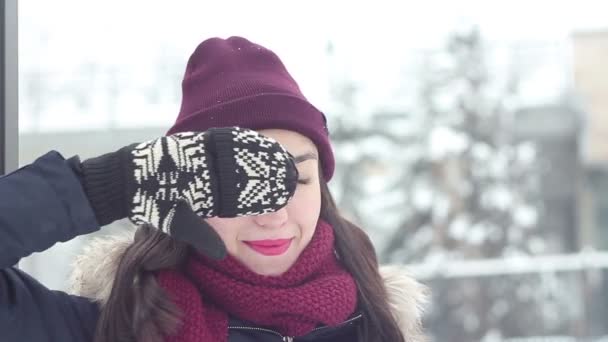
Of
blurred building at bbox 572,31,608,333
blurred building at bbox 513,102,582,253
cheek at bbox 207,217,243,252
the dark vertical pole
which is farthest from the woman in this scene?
blurred building at bbox 572,31,608,333

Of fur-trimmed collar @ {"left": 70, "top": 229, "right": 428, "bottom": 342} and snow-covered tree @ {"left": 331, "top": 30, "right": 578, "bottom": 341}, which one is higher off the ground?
fur-trimmed collar @ {"left": 70, "top": 229, "right": 428, "bottom": 342}

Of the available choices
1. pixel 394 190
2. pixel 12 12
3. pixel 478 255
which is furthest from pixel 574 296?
pixel 12 12

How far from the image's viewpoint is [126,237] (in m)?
1.44

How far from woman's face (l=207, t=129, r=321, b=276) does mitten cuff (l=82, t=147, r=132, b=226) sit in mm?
285

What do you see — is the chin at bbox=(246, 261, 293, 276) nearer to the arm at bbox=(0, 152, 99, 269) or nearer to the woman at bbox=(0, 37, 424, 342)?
the woman at bbox=(0, 37, 424, 342)

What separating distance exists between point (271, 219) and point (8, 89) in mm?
441

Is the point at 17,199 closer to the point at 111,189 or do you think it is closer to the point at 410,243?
the point at 111,189

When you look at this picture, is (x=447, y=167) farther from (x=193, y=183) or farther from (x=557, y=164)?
(x=193, y=183)

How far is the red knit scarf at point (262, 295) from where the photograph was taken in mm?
1299

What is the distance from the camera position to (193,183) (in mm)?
1005

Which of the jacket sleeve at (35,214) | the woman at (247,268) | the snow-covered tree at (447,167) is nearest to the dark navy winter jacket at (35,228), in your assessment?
the jacket sleeve at (35,214)

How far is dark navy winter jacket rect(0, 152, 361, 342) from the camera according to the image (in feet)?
3.26

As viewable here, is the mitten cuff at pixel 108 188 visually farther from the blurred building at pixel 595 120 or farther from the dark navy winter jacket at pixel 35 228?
the blurred building at pixel 595 120

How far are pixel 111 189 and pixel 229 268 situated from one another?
14.3 inches
